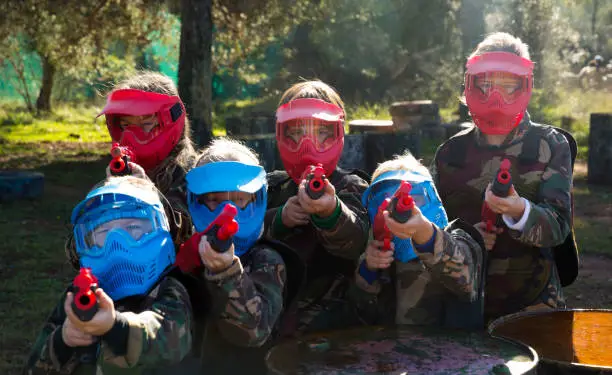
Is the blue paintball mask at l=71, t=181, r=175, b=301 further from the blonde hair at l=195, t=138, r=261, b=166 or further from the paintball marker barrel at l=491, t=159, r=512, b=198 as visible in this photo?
the paintball marker barrel at l=491, t=159, r=512, b=198

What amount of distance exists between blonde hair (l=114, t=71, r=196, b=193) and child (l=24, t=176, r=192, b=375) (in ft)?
3.64

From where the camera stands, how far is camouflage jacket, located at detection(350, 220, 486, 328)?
3330mm

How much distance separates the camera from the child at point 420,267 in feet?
10.2

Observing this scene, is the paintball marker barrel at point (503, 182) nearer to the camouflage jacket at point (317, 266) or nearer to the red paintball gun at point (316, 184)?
the camouflage jacket at point (317, 266)

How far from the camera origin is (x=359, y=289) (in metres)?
3.48

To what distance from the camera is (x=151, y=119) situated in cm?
409

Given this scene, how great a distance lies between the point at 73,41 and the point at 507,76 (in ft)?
40.2

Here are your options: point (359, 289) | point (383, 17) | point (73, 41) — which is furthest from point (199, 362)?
point (383, 17)

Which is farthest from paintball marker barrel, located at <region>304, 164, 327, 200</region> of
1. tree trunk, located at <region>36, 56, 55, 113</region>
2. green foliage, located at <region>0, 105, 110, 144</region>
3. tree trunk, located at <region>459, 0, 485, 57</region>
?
tree trunk, located at <region>459, 0, 485, 57</region>

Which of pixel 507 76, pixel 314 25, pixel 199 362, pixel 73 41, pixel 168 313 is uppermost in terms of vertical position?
pixel 314 25

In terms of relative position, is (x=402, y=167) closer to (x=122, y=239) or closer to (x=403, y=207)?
(x=403, y=207)

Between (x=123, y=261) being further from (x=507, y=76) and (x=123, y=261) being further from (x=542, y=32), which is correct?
(x=542, y=32)

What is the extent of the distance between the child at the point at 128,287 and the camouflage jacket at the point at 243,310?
14 cm

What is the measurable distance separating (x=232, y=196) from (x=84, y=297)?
0.84 meters
